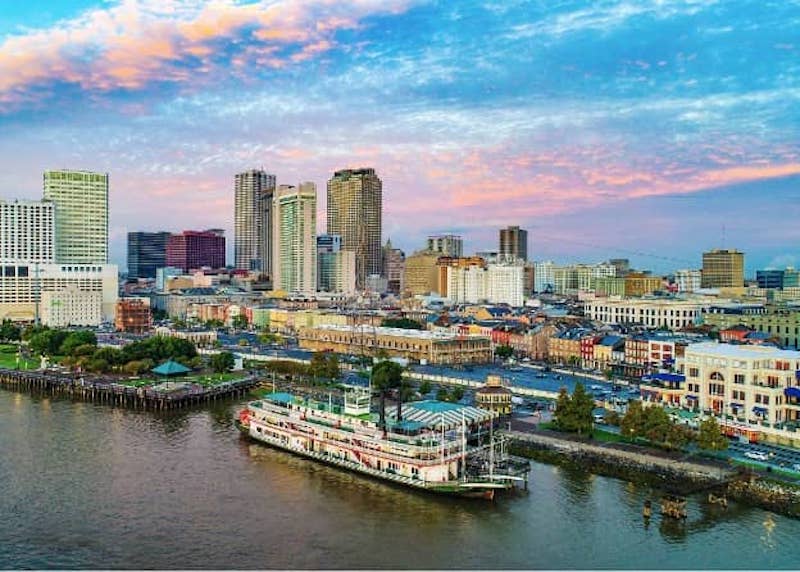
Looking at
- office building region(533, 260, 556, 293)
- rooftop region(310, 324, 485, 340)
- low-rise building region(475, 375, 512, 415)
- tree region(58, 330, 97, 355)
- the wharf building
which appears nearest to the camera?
low-rise building region(475, 375, 512, 415)

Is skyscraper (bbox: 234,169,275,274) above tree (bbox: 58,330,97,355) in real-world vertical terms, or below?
above

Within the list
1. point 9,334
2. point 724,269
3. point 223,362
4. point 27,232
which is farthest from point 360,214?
point 223,362

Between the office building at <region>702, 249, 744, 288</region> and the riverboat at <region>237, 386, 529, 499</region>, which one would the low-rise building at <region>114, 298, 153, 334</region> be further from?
the office building at <region>702, 249, 744, 288</region>

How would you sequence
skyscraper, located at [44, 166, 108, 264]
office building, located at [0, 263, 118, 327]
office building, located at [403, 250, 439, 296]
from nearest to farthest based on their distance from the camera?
1. office building, located at [0, 263, 118, 327]
2. skyscraper, located at [44, 166, 108, 264]
3. office building, located at [403, 250, 439, 296]

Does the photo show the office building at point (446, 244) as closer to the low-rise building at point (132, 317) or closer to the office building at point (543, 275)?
the office building at point (543, 275)

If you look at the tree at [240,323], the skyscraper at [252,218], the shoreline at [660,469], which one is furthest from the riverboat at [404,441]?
the skyscraper at [252,218]

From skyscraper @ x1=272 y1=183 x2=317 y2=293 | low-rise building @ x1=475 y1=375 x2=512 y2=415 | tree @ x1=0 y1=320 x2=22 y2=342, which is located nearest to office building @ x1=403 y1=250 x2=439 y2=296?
skyscraper @ x1=272 y1=183 x2=317 y2=293
